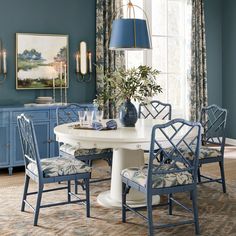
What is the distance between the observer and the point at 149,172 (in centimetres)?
311

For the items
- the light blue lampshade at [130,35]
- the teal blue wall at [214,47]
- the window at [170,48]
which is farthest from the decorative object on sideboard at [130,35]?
the teal blue wall at [214,47]

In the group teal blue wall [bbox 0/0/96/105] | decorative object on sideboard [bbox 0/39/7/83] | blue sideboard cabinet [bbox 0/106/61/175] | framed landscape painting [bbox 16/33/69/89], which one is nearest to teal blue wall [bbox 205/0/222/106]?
teal blue wall [bbox 0/0/96/105]

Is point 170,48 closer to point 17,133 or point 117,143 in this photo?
point 17,133

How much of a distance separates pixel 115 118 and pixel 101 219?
2878mm

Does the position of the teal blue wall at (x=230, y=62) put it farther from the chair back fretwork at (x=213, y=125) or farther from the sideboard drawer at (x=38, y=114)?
the sideboard drawer at (x=38, y=114)

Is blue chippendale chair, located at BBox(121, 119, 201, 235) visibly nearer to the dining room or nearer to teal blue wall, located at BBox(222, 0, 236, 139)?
the dining room

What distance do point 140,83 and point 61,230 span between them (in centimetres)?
143

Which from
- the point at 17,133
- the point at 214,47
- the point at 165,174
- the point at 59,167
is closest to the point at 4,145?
the point at 17,133

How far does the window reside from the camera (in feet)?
22.7

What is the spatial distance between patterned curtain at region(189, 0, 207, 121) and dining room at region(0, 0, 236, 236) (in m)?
A: 0.02

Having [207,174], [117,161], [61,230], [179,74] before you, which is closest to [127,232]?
[61,230]

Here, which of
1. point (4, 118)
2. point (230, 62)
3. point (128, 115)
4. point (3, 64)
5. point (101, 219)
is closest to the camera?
point (101, 219)

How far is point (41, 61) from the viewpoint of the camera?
5879 millimetres

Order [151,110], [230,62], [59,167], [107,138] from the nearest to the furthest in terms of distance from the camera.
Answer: [107,138] → [59,167] → [151,110] → [230,62]
